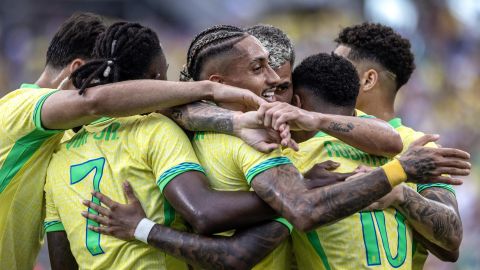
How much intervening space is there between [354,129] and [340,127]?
9 centimetres

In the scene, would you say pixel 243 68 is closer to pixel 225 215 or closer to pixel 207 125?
pixel 207 125

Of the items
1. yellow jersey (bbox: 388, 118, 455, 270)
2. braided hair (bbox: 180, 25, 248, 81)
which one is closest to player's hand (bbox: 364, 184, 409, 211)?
yellow jersey (bbox: 388, 118, 455, 270)

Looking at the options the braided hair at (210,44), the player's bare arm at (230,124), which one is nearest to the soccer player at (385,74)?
the player's bare arm at (230,124)

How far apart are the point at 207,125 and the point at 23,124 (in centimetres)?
124

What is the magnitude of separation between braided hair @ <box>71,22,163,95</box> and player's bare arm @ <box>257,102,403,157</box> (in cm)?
99

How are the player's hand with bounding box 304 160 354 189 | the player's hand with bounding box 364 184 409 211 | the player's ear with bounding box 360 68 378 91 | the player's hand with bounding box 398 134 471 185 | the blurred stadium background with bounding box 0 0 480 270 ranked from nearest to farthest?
the player's hand with bounding box 398 134 471 185 < the player's hand with bounding box 304 160 354 189 < the player's hand with bounding box 364 184 409 211 < the player's ear with bounding box 360 68 378 91 < the blurred stadium background with bounding box 0 0 480 270

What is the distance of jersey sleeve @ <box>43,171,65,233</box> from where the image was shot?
5898 millimetres

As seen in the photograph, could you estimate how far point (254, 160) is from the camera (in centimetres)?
531

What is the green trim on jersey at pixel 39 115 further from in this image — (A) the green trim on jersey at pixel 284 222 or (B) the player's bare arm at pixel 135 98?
(A) the green trim on jersey at pixel 284 222

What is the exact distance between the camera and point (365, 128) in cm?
568

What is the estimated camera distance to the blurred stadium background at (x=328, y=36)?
749 inches

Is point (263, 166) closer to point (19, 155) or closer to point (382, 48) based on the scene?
point (19, 155)

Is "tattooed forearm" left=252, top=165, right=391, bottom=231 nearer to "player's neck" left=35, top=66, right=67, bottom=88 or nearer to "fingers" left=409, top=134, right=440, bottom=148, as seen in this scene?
"fingers" left=409, top=134, right=440, bottom=148

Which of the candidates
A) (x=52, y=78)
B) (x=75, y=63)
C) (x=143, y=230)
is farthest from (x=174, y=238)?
(x=52, y=78)
